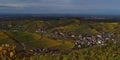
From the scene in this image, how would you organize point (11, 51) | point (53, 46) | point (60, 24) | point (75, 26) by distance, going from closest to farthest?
point (11, 51) < point (53, 46) < point (75, 26) < point (60, 24)

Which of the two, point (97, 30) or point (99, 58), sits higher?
point (99, 58)

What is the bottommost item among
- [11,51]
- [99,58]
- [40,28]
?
[40,28]

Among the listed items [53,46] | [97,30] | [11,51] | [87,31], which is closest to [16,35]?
[53,46]

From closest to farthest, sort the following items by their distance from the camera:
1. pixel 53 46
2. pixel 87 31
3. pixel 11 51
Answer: pixel 11 51
pixel 53 46
pixel 87 31

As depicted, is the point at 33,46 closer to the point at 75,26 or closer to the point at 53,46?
the point at 53,46

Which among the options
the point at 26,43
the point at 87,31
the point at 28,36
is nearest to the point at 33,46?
the point at 26,43

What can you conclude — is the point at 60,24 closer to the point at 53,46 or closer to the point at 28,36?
the point at 28,36

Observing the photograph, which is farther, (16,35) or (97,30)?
(97,30)

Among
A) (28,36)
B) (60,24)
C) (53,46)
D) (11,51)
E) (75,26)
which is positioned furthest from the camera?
(60,24)

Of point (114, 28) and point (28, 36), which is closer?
point (28, 36)
